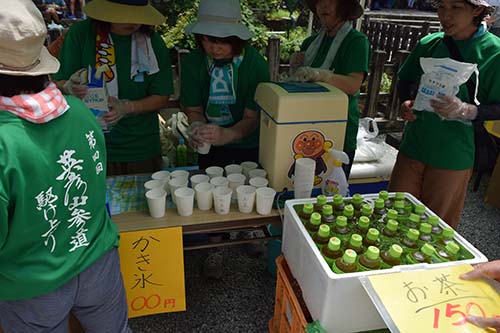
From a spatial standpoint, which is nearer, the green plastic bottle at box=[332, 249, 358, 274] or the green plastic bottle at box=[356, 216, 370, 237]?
the green plastic bottle at box=[332, 249, 358, 274]

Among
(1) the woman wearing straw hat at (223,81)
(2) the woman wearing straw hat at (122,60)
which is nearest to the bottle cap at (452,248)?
(1) the woman wearing straw hat at (223,81)

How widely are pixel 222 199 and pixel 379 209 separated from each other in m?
0.69

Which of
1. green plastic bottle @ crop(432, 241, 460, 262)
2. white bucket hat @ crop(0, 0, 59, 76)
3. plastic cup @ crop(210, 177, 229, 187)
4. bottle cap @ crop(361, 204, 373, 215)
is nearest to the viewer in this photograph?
white bucket hat @ crop(0, 0, 59, 76)

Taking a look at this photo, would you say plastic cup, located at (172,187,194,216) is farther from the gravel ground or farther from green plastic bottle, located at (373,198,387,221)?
the gravel ground

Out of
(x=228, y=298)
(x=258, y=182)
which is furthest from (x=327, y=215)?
(x=228, y=298)

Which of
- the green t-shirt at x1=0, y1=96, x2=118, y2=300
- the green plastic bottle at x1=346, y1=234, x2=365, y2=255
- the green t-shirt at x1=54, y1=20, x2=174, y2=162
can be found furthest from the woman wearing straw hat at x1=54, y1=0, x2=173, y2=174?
the green plastic bottle at x1=346, y1=234, x2=365, y2=255

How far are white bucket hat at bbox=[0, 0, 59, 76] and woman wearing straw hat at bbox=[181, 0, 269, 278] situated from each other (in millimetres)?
963

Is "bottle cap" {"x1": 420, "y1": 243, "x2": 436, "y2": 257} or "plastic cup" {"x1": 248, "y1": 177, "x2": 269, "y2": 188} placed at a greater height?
"bottle cap" {"x1": 420, "y1": 243, "x2": 436, "y2": 257}

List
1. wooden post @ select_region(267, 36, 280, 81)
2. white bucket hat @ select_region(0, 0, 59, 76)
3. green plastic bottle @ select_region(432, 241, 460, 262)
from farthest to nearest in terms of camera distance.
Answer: wooden post @ select_region(267, 36, 280, 81) < green plastic bottle @ select_region(432, 241, 460, 262) < white bucket hat @ select_region(0, 0, 59, 76)

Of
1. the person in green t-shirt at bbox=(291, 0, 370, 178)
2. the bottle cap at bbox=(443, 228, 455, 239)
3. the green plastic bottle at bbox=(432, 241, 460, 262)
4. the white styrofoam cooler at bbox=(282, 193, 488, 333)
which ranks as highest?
the person in green t-shirt at bbox=(291, 0, 370, 178)

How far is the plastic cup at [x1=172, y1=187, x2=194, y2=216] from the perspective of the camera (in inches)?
66.4

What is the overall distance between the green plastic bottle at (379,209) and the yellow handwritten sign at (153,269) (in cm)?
84

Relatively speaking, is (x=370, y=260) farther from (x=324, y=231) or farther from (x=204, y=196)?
(x=204, y=196)

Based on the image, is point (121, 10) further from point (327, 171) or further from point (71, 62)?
point (327, 171)
